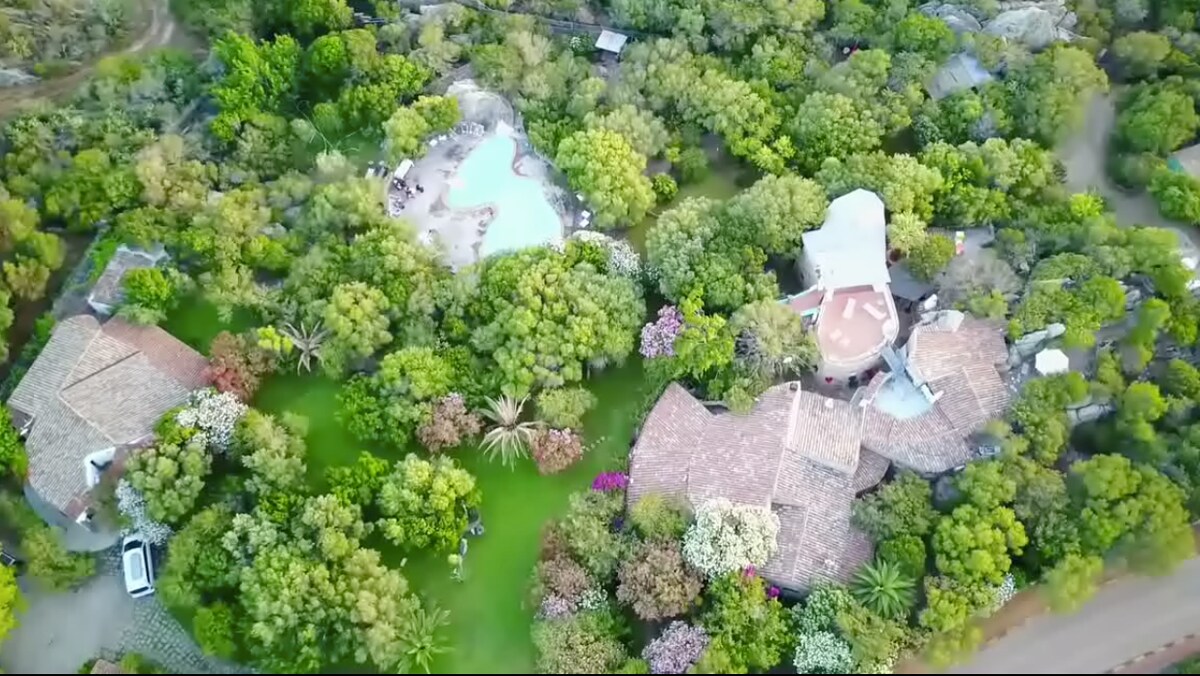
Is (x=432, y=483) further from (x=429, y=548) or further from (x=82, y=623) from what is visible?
(x=82, y=623)

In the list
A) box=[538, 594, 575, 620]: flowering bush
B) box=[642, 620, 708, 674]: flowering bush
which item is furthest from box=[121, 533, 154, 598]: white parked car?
box=[642, 620, 708, 674]: flowering bush

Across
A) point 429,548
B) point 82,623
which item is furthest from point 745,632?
point 82,623

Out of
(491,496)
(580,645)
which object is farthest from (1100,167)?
(580,645)

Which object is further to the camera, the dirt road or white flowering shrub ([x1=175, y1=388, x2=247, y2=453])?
the dirt road

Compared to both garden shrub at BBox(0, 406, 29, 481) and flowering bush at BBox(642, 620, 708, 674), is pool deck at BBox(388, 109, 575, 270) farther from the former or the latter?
flowering bush at BBox(642, 620, 708, 674)

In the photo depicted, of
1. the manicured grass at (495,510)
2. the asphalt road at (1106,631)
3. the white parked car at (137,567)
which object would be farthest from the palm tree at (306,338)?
the asphalt road at (1106,631)

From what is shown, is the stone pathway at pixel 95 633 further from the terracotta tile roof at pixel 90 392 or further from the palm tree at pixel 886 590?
the palm tree at pixel 886 590
